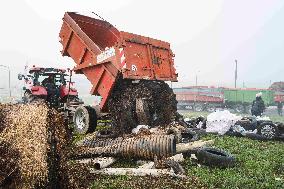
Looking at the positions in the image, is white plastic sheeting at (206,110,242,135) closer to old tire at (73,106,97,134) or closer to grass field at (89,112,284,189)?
grass field at (89,112,284,189)

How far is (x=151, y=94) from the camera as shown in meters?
10.4

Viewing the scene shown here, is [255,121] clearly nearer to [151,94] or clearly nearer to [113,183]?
[151,94]

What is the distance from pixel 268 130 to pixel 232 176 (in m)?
5.59

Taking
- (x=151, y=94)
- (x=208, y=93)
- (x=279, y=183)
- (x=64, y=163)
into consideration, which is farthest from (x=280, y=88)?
(x=64, y=163)

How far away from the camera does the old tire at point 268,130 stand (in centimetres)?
1113

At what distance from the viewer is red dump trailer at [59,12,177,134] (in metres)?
9.80

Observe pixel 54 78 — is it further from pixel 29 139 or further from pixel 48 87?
pixel 29 139

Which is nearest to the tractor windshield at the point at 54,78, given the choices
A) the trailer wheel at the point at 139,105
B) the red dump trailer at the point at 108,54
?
the red dump trailer at the point at 108,54

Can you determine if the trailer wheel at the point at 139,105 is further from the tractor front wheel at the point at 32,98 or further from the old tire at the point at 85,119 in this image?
the tractor front wheel at the point at 32,98

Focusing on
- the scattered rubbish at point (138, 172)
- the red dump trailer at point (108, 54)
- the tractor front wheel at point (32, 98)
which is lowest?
the scattered rubbish at point (138, 172)

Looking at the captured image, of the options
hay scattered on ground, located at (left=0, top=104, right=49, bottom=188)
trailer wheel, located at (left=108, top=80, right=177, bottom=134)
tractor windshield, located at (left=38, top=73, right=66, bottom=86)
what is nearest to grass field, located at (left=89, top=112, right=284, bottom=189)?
hay scattered on ground, located at (left=0, top=104, right=49, bottom=188)

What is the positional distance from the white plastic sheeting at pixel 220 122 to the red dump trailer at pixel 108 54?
6.82 ft

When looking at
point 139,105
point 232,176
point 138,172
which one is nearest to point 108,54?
point 139,105

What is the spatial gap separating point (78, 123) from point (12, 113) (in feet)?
18.1
